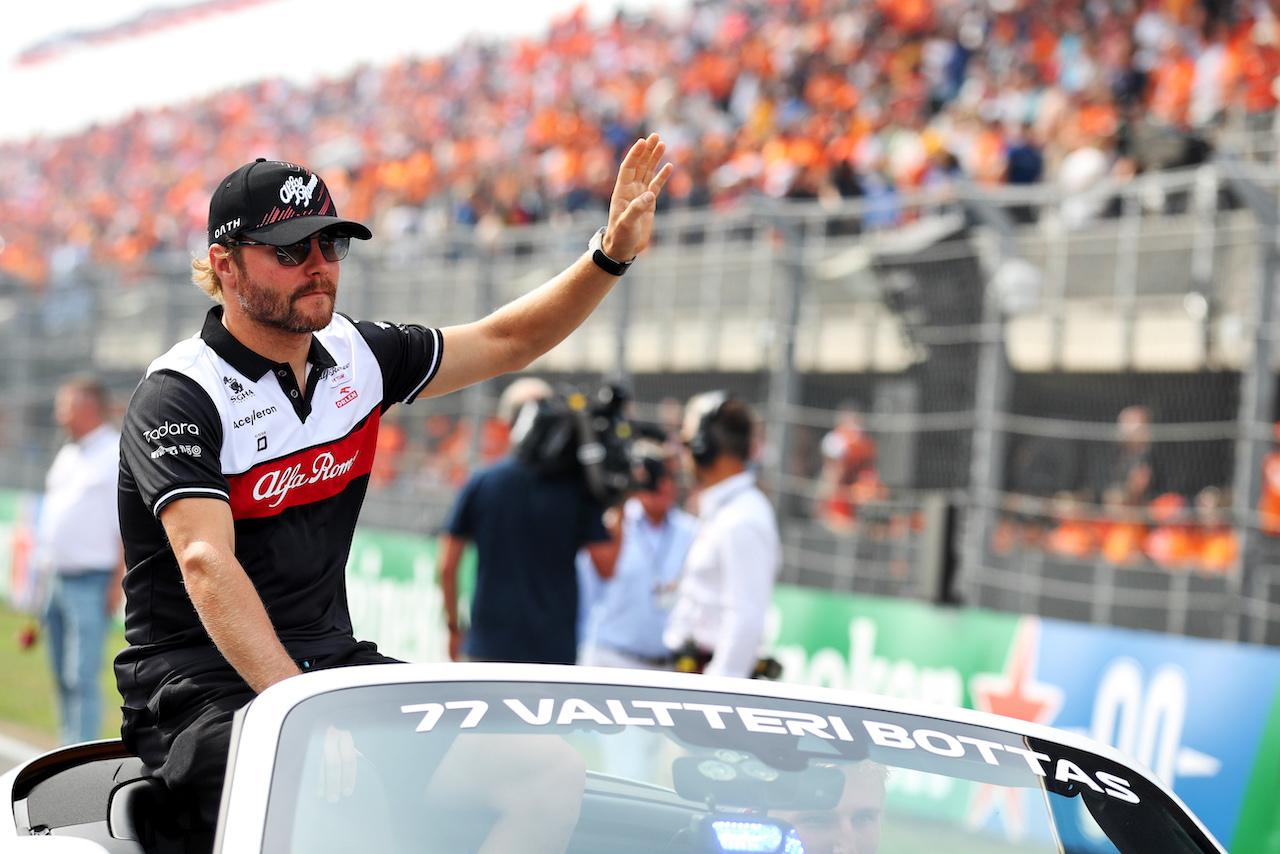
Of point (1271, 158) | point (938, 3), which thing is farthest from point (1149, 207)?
point (938, 3)

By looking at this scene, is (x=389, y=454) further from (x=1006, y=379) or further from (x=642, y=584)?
(x=1006, y=379)

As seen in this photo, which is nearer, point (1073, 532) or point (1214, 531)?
point (1214, 531)

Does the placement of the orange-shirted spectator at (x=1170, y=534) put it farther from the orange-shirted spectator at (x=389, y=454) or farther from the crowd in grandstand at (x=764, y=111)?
the orange-shirted spectator at (x=389, y=454)

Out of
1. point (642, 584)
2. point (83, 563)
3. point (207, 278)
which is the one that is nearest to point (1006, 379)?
point (642, 584)

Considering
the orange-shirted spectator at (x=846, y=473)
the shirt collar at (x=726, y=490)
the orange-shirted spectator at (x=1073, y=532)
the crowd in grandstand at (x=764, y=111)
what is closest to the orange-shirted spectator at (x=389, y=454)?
the orange-shirted spectator at (x=846, y=473)

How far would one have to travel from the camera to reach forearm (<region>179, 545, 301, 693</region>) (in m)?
2.59

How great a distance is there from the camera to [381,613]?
1053cm

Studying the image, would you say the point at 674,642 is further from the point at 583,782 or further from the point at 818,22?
the point at 818,22

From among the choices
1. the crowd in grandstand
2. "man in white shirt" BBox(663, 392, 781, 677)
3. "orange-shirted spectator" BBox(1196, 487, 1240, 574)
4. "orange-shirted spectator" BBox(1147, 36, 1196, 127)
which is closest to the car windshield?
"man in white shirt" BBox(663, 392, 781, 677)

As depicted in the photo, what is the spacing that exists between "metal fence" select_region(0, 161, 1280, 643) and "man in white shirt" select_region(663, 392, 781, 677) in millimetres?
1956

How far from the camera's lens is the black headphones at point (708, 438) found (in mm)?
5516

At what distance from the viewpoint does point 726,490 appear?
18.0 feet

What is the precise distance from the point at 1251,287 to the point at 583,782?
5.49 meters

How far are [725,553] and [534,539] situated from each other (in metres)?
0.90
